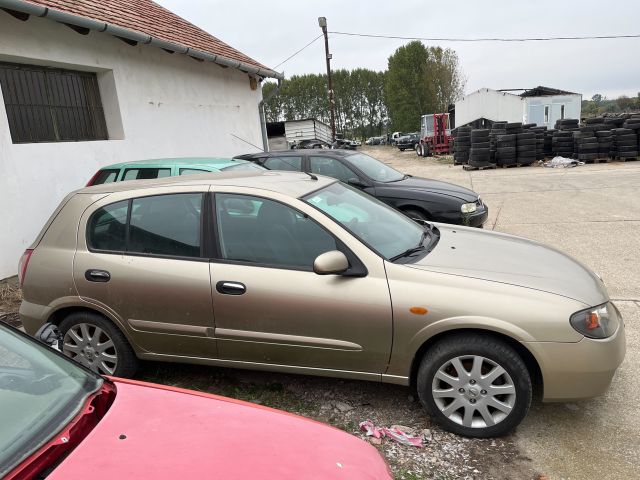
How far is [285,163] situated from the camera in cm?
768

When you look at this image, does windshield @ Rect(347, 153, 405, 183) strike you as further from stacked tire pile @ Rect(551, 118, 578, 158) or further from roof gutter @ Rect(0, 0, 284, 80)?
stacked tire pile @ Rect(551, 118, 578, 158)

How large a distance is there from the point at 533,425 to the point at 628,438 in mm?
498

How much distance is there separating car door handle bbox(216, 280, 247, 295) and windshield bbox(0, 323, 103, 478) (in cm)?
120

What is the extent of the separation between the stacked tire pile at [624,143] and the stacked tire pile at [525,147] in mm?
2620

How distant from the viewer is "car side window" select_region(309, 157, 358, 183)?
23.7 ft

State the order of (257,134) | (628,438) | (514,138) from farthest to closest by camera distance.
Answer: (514,138) → (257,134) → (628,438)

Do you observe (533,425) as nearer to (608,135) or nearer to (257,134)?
(257,134)

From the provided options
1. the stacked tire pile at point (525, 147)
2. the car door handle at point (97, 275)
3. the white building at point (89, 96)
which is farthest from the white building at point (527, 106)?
the car door handle at point (97, 275)

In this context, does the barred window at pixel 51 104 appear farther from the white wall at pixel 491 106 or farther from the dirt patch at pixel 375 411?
the white wall at pixel 491 106

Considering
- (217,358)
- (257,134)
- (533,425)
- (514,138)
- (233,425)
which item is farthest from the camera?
(514,138)

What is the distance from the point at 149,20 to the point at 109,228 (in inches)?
322

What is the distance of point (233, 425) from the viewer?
1.67 m

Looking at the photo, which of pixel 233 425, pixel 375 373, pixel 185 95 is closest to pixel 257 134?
pixel 185 95

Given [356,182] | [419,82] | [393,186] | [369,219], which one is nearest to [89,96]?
[356,182]
